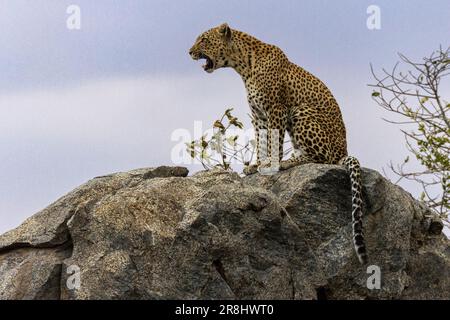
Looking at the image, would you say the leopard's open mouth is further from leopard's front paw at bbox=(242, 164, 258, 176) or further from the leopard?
leopard's front paw at bbox=(242, 164, 258, 176)

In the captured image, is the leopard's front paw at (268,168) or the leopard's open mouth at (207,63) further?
the leopard's open mouth at (207,63)

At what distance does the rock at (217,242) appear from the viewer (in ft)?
34.3

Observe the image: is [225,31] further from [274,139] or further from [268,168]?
[268,168]

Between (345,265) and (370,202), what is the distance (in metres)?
1.04

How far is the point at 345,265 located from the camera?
11555 mm

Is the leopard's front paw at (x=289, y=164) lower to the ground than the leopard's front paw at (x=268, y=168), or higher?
higher

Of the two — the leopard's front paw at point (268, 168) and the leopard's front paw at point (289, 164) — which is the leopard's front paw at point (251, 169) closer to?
the leopard's front paw at point (268, 168)

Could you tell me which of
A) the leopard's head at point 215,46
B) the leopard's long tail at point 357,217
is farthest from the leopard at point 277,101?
the leopard's long tail at point 357,217

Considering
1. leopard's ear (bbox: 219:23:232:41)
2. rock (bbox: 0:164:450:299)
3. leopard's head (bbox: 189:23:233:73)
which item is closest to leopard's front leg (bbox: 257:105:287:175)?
rock (bbox: 0:164:450:299)

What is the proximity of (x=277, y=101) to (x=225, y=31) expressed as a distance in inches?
64.2

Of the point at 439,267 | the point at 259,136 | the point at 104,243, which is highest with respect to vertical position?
the point at 259,136
